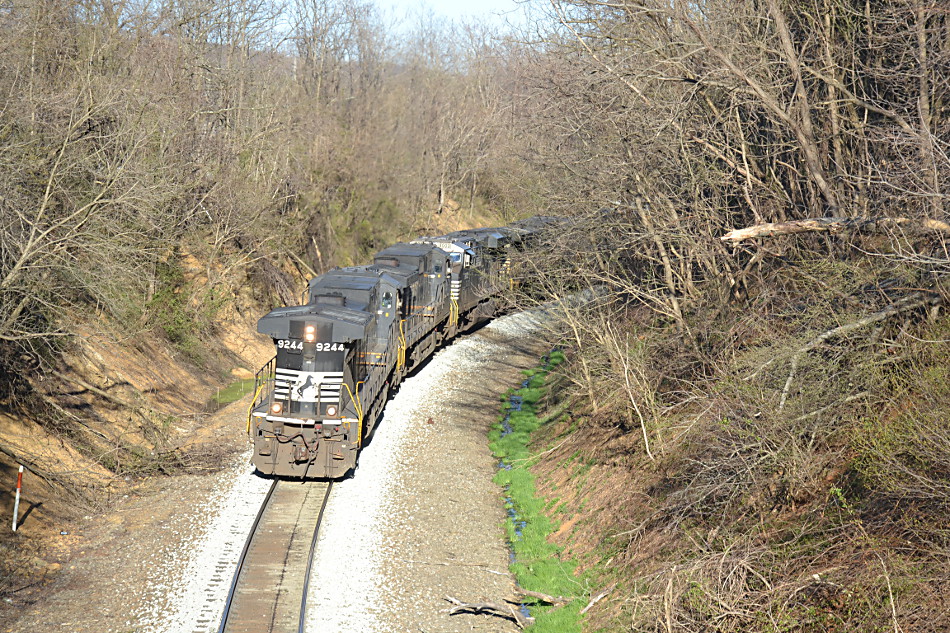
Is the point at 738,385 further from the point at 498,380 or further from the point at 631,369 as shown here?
the point at 498,380

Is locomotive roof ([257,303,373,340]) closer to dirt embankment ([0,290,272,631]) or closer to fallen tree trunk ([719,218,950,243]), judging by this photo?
dirt embankment ([0,290,272,631])

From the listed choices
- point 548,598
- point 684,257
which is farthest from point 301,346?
point 684,257

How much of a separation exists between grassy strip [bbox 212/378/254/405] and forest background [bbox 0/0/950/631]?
1.27 metres

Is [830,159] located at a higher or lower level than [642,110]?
lower

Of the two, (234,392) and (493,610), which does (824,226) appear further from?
(234,392)

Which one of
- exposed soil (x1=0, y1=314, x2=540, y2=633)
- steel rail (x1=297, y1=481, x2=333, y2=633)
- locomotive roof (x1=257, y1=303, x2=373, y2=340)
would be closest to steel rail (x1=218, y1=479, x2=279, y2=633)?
exposed soil (x1=0, y1=314, x2=540, y2=633)

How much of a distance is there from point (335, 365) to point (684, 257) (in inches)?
345

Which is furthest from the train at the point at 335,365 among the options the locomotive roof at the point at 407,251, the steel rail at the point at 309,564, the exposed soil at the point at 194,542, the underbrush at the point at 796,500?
the underbrush at the point at 796,500

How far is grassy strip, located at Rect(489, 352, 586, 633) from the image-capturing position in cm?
1242

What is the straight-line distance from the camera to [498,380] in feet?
89.3

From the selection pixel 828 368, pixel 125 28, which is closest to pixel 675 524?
pixel 828 368

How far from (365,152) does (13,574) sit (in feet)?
121

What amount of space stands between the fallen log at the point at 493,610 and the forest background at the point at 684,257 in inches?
51.9

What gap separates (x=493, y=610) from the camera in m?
12.4
